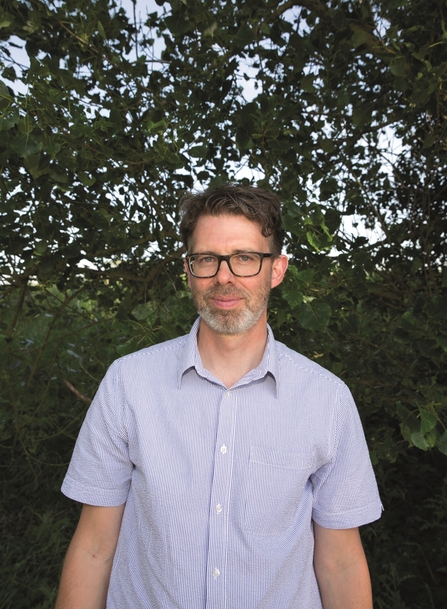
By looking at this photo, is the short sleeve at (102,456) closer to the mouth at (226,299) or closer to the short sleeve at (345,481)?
the mouth at (226,299)

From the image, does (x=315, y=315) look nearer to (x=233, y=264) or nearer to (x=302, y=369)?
(x=302, y=369)

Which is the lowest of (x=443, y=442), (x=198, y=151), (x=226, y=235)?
(x=443, y=442)

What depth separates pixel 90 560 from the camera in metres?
1.56

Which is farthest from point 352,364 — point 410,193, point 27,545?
point 27,545

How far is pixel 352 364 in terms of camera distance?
110 inches

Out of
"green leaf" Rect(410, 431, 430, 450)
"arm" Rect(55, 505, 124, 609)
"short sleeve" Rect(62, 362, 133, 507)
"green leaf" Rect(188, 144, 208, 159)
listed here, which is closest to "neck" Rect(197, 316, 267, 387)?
"short sleeve" Rect(62, 362, 133, 507)

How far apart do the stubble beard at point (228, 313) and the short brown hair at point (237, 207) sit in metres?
0.21


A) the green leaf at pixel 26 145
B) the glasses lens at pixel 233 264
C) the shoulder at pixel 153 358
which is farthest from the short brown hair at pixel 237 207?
the green leaf at pixel 26 145

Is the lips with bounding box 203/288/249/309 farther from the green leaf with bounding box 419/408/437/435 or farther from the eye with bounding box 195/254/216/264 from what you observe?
the green leaf with bounding box 419/408/437/435

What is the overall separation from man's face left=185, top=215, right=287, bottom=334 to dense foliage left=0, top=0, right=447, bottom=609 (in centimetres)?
14

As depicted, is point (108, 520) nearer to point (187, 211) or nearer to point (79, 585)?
point (79, 585)

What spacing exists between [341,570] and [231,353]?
618mm

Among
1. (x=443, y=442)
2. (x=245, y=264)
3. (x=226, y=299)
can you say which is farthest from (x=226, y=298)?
(x=443, y=442)

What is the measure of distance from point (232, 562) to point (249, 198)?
0.95 meters
